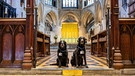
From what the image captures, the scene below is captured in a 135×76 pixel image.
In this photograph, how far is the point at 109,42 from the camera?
156 inches

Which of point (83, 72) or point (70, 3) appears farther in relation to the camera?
point (70, 3)

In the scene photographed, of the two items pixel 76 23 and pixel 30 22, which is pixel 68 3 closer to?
pixel 76 23

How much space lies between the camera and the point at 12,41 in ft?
13.0

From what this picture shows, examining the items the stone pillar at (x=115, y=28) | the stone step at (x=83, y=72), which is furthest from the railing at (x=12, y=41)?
the stone pillar at (x=115, y=28)

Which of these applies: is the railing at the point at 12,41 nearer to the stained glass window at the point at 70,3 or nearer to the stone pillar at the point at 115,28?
the stone pillar at the point at 115,28

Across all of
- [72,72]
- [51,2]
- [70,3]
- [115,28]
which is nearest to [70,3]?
[70,3]

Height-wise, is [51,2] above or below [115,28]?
above

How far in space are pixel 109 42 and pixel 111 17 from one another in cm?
52

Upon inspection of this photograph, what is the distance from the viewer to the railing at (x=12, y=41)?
3943 mm

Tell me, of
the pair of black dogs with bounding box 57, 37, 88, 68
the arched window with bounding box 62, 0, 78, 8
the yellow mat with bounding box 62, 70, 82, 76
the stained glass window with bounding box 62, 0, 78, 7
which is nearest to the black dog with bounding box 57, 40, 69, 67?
the pair of black dogs with bounding box 57, 37, 88, 68

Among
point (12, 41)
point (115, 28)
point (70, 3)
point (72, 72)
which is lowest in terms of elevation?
point (72, 72)

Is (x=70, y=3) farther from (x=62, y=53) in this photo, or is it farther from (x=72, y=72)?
(x=72, y=72)

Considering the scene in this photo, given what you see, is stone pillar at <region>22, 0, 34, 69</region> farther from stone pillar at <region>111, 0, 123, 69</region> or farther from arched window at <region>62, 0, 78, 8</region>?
arched window at <region>62, 0, 78, 8</region>

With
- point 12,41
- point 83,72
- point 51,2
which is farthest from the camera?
point 51,2
